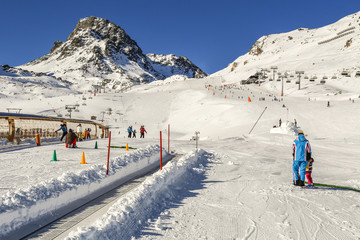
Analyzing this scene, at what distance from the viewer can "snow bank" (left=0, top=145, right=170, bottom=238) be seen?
5.34 m

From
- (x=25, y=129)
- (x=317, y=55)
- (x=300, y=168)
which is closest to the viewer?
(x=300, y=168)

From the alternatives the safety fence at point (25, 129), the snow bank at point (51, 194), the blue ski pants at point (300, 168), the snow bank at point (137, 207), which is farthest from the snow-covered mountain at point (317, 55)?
the snow bank at point (51, 194)

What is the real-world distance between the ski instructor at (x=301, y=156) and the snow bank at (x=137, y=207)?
3.46m

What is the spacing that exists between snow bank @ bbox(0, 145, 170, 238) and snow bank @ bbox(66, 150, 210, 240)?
1662 mm

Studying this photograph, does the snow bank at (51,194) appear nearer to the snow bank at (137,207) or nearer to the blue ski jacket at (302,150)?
the snow bank at (137,207)

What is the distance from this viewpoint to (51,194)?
21.3ft

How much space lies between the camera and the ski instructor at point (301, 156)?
7965 millimetres

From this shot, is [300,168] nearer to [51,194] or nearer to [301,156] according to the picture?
[301,156]

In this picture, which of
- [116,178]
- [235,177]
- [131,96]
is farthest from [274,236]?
[131,96]

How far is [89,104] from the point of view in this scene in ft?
172

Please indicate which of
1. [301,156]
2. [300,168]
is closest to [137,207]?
[301,156]

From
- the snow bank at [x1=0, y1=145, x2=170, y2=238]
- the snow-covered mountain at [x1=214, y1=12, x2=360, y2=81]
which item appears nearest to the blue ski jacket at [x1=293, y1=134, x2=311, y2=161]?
the snow bank at [x1=0, y1=145, x2=170, y2=238]

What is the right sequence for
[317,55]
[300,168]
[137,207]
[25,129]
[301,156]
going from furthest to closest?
[317,55]
[25,129]
[300,168]
[301,156]
[137,207]

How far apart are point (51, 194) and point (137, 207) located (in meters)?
2.22
